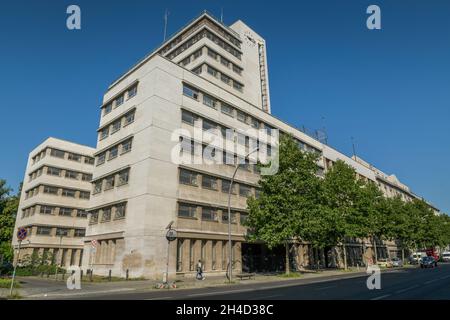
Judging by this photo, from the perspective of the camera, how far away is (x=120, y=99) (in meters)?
36.9

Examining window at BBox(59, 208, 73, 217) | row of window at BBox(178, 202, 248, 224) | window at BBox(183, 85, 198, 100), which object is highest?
window at BBox(183, 85, 198, 100)

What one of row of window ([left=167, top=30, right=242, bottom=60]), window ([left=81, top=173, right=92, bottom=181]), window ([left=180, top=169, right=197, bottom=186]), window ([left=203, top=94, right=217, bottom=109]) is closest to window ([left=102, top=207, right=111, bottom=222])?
window ([left=180, top=169, right=197, bottom=186])

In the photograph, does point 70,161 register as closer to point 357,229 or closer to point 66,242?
point 66,242

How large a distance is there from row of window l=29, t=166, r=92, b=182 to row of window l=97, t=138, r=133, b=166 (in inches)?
859

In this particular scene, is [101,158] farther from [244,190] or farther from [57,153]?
[57,153]

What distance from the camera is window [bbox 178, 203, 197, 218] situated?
3045cm

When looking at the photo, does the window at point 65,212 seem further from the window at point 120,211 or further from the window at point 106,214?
the window at point 120,211

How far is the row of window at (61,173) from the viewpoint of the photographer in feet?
176

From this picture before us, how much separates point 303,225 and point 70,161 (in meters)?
43.4

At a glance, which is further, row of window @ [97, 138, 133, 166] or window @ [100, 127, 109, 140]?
window @ [100, 127, 109, 140]

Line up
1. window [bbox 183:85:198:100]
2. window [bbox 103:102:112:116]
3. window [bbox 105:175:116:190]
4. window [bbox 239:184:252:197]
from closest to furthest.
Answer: window [bbox 105:175:116:190]
window [bbox 183:85:198:100]
window [bbox 239:184:252:197]
window [bbox 103:102:112:116]

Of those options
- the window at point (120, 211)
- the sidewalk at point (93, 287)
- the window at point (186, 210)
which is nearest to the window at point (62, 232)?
the window at point (120, 211)

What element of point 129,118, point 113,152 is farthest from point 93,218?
point 129,118

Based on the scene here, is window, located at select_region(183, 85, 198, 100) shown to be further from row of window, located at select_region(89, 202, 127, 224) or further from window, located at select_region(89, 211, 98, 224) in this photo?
window, located at select_region(89, 211, 98, 224)
